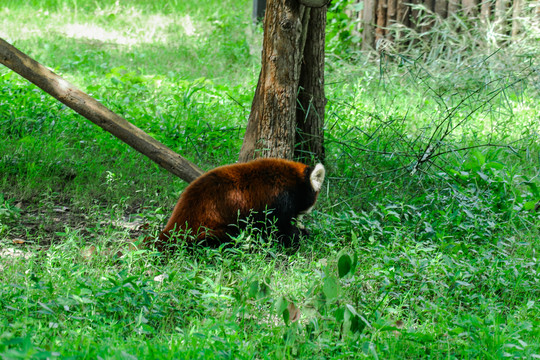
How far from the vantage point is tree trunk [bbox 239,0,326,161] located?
436 cm

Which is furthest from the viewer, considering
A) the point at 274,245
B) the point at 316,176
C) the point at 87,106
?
the point at 87,106

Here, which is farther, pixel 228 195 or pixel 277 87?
pixel 277 87

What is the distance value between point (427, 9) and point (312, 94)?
14.7 feet

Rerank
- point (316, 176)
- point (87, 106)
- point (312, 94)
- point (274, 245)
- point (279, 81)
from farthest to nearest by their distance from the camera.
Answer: point (312, 94)
point (279, 81)
point (87, 106)
point (316, 176)
point (274, 245)

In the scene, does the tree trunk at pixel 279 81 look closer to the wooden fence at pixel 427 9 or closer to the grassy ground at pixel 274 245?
the grassy ground at pixel 274 245

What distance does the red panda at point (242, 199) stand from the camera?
379 cm

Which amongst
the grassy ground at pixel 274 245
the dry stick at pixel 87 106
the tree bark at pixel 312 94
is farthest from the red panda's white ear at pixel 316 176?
the dry stick at pixel 87 106

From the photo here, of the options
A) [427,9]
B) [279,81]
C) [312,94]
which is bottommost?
[312,94]

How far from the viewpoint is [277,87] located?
Result: 4488 millimetres

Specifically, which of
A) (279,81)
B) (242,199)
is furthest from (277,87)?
(242,199)

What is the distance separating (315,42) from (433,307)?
8.85 feet

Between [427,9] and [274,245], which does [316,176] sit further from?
[427,9]

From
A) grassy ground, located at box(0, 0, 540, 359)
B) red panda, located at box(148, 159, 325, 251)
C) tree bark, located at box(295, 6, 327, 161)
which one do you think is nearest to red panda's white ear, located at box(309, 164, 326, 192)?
red panda, located at box(148, 159, 325, 251)

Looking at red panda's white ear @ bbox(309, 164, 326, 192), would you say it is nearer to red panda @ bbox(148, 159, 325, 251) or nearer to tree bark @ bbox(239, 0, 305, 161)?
red panda @ bbox(148, 159, 325, 251)
